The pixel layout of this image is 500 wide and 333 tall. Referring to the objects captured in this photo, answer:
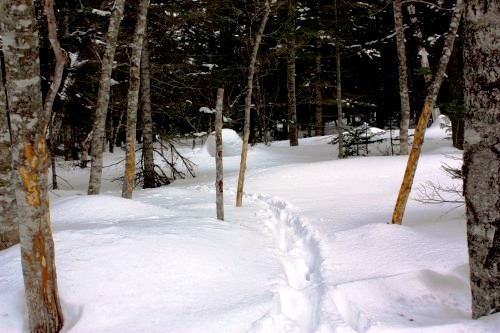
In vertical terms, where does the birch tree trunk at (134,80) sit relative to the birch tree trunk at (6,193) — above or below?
above

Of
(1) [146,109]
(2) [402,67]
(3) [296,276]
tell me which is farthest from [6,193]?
(2) [402,67]

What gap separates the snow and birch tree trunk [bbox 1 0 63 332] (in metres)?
0.42

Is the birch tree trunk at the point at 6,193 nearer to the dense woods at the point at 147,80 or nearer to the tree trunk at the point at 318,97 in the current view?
the dense woods at the point at 147,80

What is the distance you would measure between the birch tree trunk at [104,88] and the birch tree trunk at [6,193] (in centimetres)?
361

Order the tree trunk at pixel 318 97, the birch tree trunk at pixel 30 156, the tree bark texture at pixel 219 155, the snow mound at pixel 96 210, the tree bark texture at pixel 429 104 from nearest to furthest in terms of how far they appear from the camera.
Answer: the birch tree trunk at pixel 30 156 < the tree bark texture at pixel 429 104 < the snow mound at pixel 96 210 < the tree bark texture at pixel 219 155 < the tree trunk at pixel 318 97

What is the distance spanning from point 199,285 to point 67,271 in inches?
55.6

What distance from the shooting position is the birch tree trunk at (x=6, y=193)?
4.61m

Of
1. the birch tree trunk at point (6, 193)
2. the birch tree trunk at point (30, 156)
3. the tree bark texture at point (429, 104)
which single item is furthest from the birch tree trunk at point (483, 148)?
the birch tree trunk at point (6, 193)

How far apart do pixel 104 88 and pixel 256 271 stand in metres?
5.67

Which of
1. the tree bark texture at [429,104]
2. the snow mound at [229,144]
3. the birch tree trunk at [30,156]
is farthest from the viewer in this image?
the snow mound at [229,144]

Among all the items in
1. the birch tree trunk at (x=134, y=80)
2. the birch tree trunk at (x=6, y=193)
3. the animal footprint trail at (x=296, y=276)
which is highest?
the birch tree trunk at (x=134, y=80)

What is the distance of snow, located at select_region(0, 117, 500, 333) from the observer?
11.6 ft

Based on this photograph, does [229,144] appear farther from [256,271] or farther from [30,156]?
[30,156]

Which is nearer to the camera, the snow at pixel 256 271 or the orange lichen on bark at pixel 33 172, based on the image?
the orange lichen on bark at pixel 33 172
